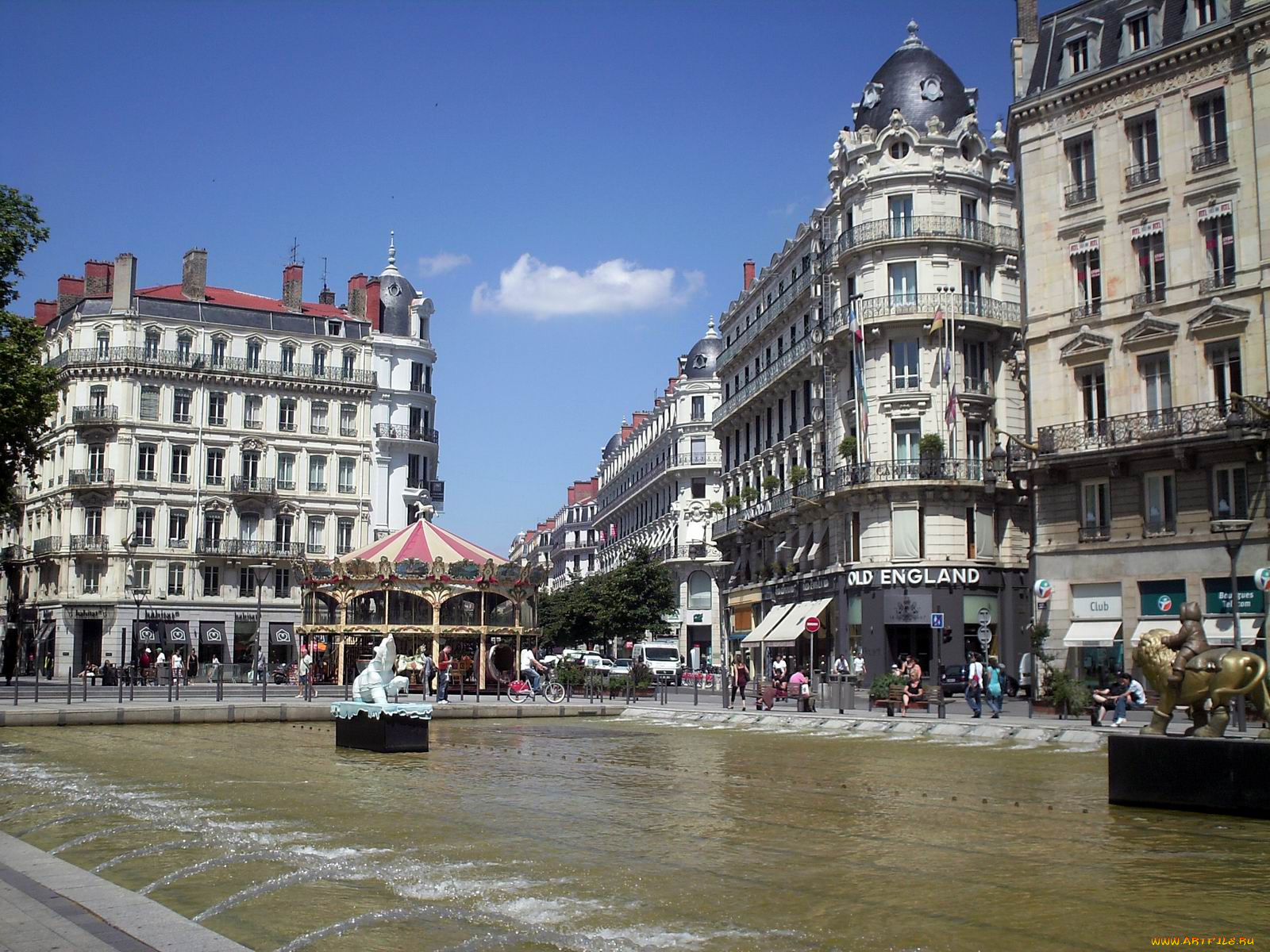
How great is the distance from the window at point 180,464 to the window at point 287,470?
4.88 meters

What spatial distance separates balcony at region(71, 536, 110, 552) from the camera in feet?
219

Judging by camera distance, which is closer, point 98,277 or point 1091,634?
point 1091,634

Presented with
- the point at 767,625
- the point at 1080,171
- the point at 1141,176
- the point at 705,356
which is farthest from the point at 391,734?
the point at 705,356

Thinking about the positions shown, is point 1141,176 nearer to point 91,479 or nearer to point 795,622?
point 795,622

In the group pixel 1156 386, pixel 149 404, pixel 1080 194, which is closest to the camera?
pixel 1156 386

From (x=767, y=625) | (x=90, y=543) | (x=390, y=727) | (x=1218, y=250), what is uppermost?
(x=1218, y=250)

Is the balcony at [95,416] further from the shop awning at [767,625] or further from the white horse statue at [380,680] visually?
the white horse statue at [380,680]

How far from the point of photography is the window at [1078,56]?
1543 inches

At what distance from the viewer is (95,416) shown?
222 ft

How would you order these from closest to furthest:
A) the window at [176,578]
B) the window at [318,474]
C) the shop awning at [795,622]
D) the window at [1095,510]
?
the window at [1095,510] < the shop awning at [795,622] < the window at [176,578] < the window at [318,474]

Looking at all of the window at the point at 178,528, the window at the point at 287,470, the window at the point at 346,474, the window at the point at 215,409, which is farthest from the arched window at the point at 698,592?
the window at the point at 178,528

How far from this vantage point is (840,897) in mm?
9148

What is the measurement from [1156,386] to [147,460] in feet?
169

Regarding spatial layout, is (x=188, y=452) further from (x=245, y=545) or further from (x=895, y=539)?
(x=895, y=539)
